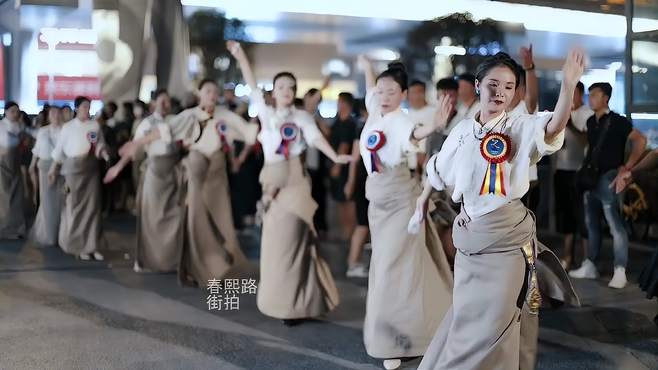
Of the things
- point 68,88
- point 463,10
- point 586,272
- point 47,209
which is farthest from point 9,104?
point 586,272

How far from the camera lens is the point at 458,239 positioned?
109 inches

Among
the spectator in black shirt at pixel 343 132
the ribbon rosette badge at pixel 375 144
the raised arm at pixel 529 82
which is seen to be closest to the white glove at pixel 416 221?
the ribbon rosette badge at pixel 375 144

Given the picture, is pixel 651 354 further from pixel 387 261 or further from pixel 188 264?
pixel 188 264

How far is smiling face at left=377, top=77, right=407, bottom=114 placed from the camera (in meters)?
3.49

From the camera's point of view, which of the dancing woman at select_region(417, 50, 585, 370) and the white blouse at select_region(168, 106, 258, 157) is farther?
the white blouse at select_region(168, 106, 258, 157)

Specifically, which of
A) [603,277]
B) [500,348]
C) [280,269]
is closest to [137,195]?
[280,269]

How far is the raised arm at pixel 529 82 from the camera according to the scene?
12.0ft

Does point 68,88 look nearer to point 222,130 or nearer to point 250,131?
point 222,130

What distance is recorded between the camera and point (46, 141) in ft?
14.4

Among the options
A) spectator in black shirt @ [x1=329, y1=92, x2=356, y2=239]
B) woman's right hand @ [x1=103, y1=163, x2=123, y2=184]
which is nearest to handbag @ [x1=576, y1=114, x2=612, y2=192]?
spectator in black shirt @ [x1=329, y1=92, x2=356, y2=239]

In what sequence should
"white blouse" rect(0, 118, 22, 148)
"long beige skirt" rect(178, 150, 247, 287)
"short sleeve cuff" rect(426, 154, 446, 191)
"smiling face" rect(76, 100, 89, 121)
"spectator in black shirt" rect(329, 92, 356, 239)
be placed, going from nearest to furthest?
1. "short sleeve cuff" rect(426, 154, 446, 191)
2. "white blouse" rect(0, 118, 22, 148)
3. "smiling face" rect(76, 100, 89, 121)
4. "long beige skirt" rect(178, 150, 247, 287)
5. "spectator in black shirt" rect(329, 92, 356, 239)

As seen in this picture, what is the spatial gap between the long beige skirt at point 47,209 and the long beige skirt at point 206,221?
0.80 meters

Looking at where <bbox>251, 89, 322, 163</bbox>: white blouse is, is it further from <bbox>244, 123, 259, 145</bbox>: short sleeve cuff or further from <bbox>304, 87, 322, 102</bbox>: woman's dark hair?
<bbox>304, 87, 322, 102</bbox>: woman's dark hair

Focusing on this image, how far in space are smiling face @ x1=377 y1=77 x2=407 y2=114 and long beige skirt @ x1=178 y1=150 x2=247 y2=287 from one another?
1.86 metres
